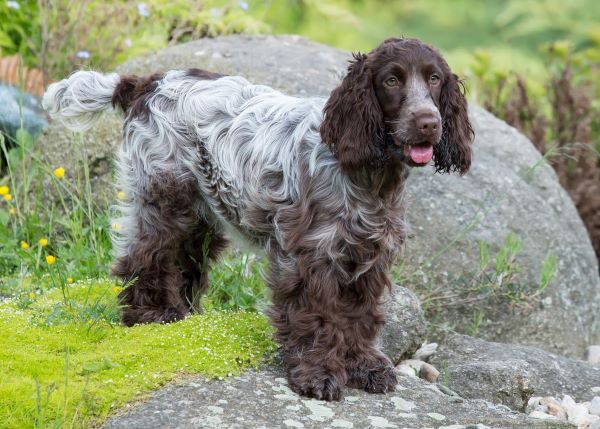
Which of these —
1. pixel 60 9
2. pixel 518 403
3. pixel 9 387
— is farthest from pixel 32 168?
pixel 518 403

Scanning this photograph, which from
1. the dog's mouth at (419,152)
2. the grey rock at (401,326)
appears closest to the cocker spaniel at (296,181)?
the dog's mouth at (419,152)

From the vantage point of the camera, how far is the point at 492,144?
25.9ft

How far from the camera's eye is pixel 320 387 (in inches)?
178

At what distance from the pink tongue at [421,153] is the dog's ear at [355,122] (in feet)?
0.62

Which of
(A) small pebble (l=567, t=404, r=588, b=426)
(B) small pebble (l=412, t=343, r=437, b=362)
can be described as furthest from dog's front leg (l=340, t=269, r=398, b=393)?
(B) small pebble (l=412, t=343, r=437, b=362)

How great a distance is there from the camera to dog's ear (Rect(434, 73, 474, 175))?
15.3 feet

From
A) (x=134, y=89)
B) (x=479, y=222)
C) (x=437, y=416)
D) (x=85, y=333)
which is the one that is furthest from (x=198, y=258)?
(x=479, y=222)

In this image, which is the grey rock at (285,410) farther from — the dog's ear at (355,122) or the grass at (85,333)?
the dog's ear at (355,122)

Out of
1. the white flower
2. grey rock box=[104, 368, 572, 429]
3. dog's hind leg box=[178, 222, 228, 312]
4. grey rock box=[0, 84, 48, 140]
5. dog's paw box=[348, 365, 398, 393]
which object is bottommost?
grey rock box=[104, 368, 572, 429]

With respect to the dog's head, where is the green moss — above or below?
below

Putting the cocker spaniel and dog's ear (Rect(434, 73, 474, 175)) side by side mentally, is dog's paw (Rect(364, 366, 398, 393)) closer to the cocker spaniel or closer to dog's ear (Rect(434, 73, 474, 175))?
the cocker spaniel

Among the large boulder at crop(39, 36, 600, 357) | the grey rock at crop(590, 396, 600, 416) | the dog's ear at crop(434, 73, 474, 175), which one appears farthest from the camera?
the large boulder at crop(39, 36, 600, 357)

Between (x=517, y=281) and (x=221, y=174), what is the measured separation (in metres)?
2.87

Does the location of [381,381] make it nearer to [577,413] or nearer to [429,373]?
[429,373]
